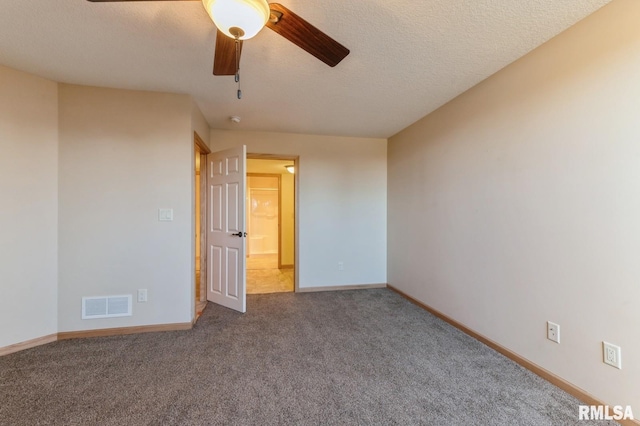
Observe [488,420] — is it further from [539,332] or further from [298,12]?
[298,12]

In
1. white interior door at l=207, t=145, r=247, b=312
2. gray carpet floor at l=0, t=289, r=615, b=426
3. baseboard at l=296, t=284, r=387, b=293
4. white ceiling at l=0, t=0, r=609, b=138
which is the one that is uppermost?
white ceiling at l=0, t=0, r=609, b=138

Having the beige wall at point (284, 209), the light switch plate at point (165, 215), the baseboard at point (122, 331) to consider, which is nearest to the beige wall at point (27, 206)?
the baseboard at point (122, 331)

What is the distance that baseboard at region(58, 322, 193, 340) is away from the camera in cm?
248

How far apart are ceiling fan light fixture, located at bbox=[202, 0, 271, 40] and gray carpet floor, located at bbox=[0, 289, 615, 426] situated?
2027 mm

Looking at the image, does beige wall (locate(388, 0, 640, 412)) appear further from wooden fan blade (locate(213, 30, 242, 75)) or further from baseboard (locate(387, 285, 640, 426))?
wooden fan blade (locate(213, 30, 242, 75))

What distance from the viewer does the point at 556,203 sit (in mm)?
1811

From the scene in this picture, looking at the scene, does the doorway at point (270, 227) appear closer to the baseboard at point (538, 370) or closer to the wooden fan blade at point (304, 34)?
the baseboard at point (538, 370)

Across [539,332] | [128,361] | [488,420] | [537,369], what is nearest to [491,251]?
[539,332]

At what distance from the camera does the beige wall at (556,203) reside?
1.48 metres

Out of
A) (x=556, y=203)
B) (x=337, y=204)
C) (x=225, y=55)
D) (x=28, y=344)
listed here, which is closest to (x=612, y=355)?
(x=556, y=203)

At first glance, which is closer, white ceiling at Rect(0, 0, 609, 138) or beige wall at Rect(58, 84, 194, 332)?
white ceiling at Rect(0, 0, 609, 138)

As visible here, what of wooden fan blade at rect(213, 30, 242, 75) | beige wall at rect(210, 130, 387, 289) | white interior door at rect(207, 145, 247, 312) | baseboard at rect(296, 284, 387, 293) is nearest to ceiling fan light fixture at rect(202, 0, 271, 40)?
wooden fan blade at rect(213, 30, 242, 75)

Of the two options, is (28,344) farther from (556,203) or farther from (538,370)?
(556,203)

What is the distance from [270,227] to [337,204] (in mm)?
3869
